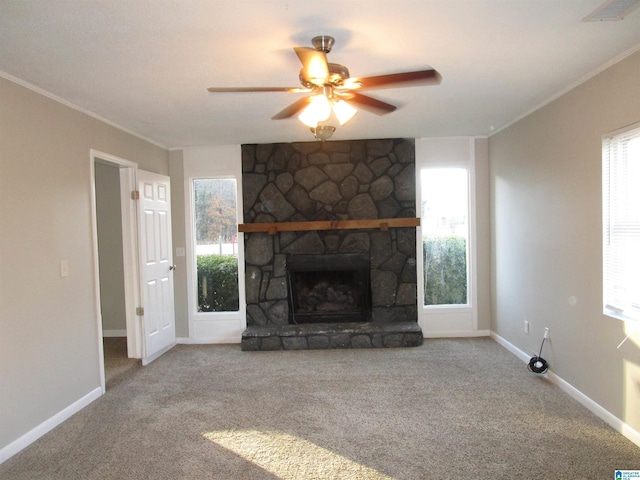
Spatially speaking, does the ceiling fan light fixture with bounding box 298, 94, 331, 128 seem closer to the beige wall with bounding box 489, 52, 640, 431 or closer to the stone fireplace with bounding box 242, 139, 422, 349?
the beige wall with bounding box 489, 52, 640, 431

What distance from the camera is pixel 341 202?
4957mm

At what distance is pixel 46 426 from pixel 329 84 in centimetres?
296

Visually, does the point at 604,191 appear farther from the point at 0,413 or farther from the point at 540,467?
the point at 0,413

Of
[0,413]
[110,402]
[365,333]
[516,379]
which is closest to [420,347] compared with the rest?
[365,333]

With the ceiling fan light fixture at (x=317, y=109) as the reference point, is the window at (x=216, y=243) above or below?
below

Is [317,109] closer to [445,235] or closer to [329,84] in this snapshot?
[329,84]

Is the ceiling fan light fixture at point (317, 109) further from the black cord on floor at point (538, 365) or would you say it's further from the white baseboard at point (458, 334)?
the white baseboard at point (458, 334)

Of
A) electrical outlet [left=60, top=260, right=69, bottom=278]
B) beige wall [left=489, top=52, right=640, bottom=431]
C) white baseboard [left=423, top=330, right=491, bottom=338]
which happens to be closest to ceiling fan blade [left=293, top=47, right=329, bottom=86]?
beige wall [left=489, top=52, right=640, bottom=431]

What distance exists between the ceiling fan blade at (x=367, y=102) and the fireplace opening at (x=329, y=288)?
2.58 m

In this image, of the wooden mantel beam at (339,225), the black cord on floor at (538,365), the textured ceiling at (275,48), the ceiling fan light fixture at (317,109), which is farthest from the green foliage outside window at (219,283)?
the black cord on floor at (538,365)

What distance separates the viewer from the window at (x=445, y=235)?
16.4ft

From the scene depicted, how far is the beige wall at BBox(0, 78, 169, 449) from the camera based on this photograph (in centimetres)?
259

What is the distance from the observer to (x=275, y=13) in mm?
1968

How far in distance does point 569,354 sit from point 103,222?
18.1ft
